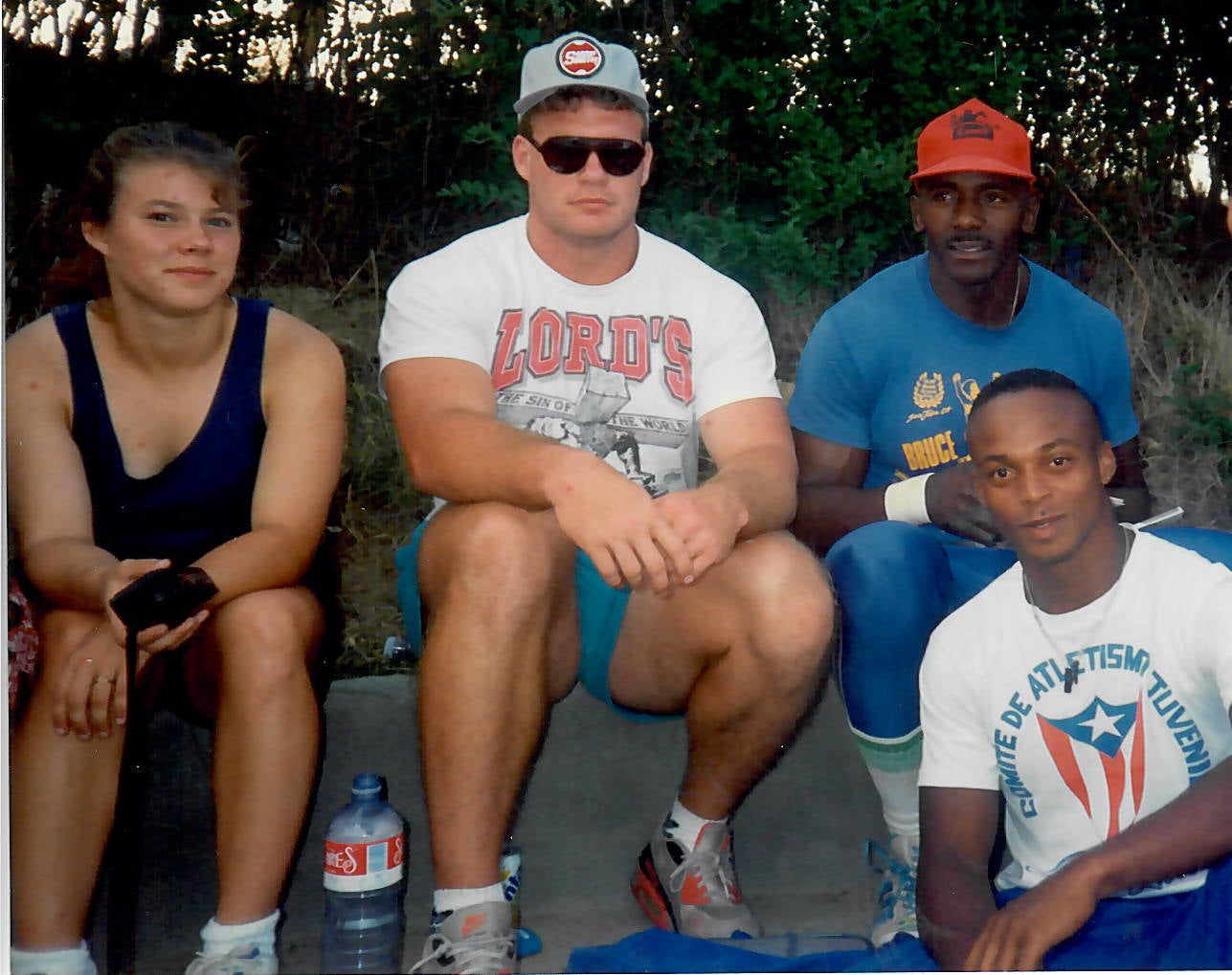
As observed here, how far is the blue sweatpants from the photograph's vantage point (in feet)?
7.52

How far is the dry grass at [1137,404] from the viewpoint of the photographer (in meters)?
2.45

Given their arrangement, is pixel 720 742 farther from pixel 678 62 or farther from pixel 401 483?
pixel 678 62

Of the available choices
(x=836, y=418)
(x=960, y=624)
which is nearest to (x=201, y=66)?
(x=836, y=418)

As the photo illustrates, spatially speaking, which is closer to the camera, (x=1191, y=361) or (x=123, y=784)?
(x=123, y=784)

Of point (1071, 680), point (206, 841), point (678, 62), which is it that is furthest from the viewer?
point (678, 62)

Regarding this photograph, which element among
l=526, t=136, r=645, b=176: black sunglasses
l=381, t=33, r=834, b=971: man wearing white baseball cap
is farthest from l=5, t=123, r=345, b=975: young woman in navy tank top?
l=526, t=136, r=645, b=176: black sunglasses

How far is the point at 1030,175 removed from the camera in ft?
8.13

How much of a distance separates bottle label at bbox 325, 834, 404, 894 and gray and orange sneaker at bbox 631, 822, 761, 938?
20.2 inches

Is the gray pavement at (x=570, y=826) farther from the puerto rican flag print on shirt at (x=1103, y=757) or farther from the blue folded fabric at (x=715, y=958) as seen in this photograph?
the puerto rican flag print on shirt at (x=1103, y=757)

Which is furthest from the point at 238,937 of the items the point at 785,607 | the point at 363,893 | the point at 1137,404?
the point at 1137,404

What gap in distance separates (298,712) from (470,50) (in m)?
1.38

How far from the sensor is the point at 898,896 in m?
2.35

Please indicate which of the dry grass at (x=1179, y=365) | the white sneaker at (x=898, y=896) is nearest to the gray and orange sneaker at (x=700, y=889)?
the white sneaker at (x=898, y=896)

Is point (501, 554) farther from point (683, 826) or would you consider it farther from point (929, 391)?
point (929, 391)
